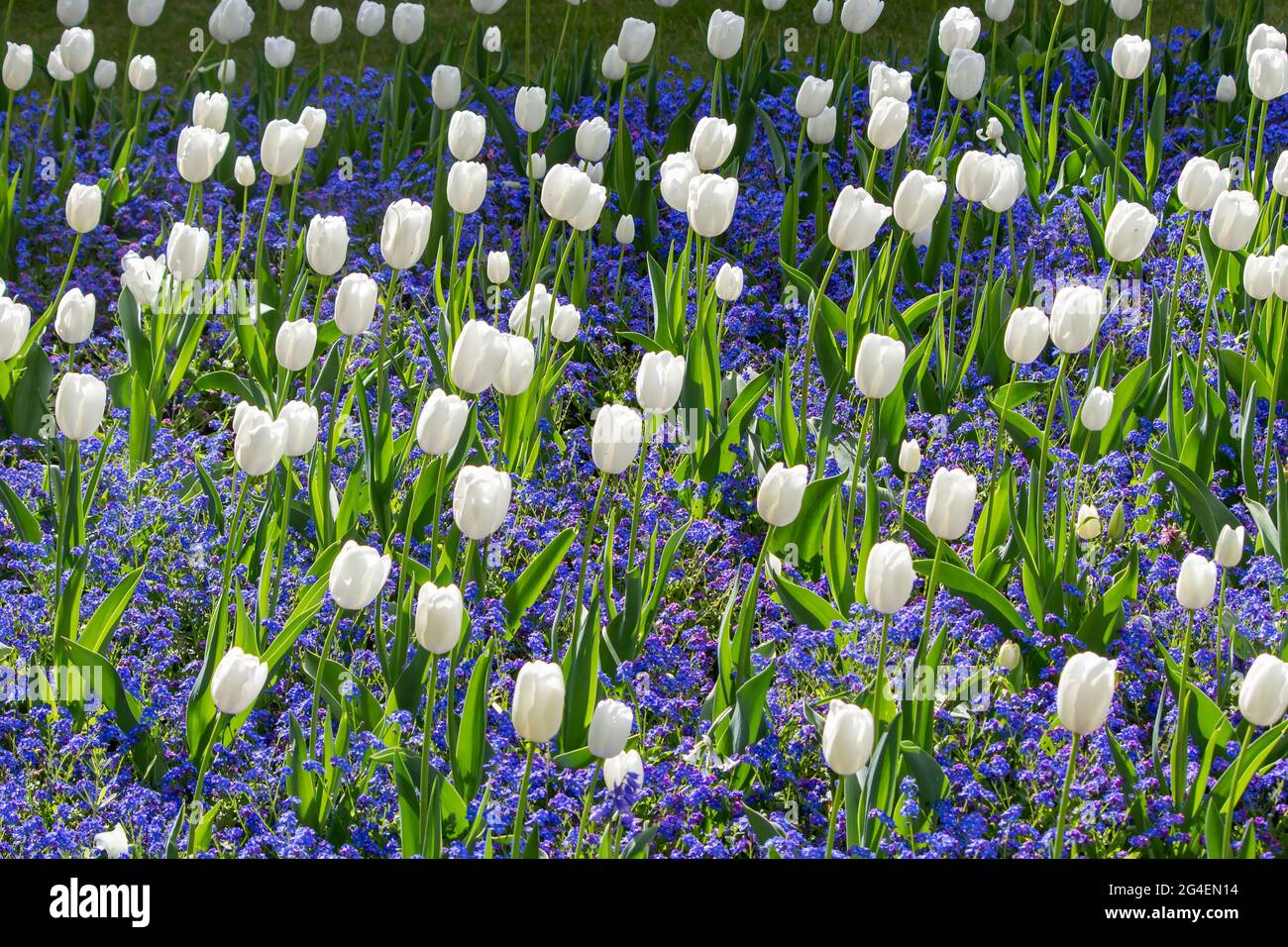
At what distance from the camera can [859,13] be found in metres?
4.98

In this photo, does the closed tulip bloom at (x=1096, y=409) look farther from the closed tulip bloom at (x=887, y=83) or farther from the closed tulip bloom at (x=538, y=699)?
the closed tulip bloom at (x=538, y=699)

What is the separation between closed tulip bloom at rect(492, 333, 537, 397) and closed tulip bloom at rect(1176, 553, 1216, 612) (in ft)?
3.82

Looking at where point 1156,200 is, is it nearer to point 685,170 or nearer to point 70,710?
point 685,170

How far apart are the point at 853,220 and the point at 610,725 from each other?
1490 mm

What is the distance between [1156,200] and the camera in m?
5.08

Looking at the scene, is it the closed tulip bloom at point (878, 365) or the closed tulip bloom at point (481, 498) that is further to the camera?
the closed tulip bloom at point (878, 365)

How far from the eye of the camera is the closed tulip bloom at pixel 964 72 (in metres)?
4.61

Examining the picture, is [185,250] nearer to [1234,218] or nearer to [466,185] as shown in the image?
[466,185]

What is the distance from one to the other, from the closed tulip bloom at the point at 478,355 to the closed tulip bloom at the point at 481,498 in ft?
1.21

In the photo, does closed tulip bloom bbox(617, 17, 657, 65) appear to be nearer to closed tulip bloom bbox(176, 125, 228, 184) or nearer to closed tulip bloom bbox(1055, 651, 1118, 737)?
closed tulip bloom bbox(176, 125, 228, 184)

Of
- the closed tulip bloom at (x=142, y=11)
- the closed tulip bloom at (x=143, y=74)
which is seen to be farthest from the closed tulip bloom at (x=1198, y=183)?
the closed tulip bloom at (x=142, y=11)

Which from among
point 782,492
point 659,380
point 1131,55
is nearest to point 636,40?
point 1131,55
